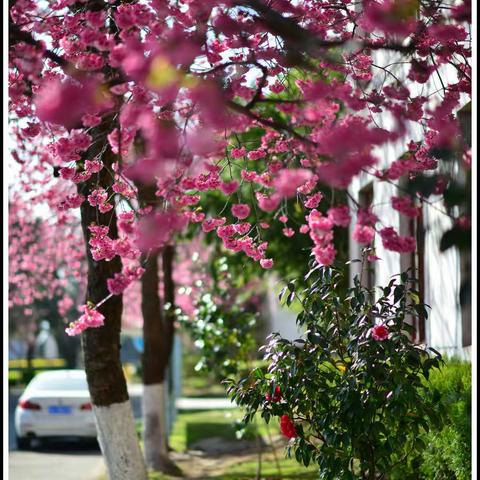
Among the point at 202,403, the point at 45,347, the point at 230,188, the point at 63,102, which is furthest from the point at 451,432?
the point at 45,347

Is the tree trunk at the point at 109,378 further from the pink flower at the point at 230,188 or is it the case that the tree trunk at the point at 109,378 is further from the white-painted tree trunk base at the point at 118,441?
the pink flower at the point at 230,188

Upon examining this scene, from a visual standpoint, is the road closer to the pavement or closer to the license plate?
the pavement

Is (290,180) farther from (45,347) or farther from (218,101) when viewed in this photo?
(45,347)

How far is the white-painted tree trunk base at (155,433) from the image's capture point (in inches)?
450

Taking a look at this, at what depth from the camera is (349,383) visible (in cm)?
567

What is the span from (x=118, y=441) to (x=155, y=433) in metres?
4.17

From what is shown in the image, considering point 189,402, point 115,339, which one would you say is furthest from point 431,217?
point 189,402

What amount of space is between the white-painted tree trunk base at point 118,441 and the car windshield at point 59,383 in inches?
284

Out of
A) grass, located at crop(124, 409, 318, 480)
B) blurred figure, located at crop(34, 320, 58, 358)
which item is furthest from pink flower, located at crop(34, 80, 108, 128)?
blurred figure, located at crop(34, 320, 58, 358)

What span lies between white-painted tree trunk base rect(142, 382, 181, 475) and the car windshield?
3.15 m

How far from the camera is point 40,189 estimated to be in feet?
43.0

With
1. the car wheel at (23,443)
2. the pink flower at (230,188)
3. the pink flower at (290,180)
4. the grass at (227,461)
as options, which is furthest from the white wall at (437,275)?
the car wheel at (23,443)

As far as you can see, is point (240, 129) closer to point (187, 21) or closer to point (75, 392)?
point (187, 21)

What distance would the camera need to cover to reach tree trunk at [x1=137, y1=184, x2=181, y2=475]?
1148 centimetres
